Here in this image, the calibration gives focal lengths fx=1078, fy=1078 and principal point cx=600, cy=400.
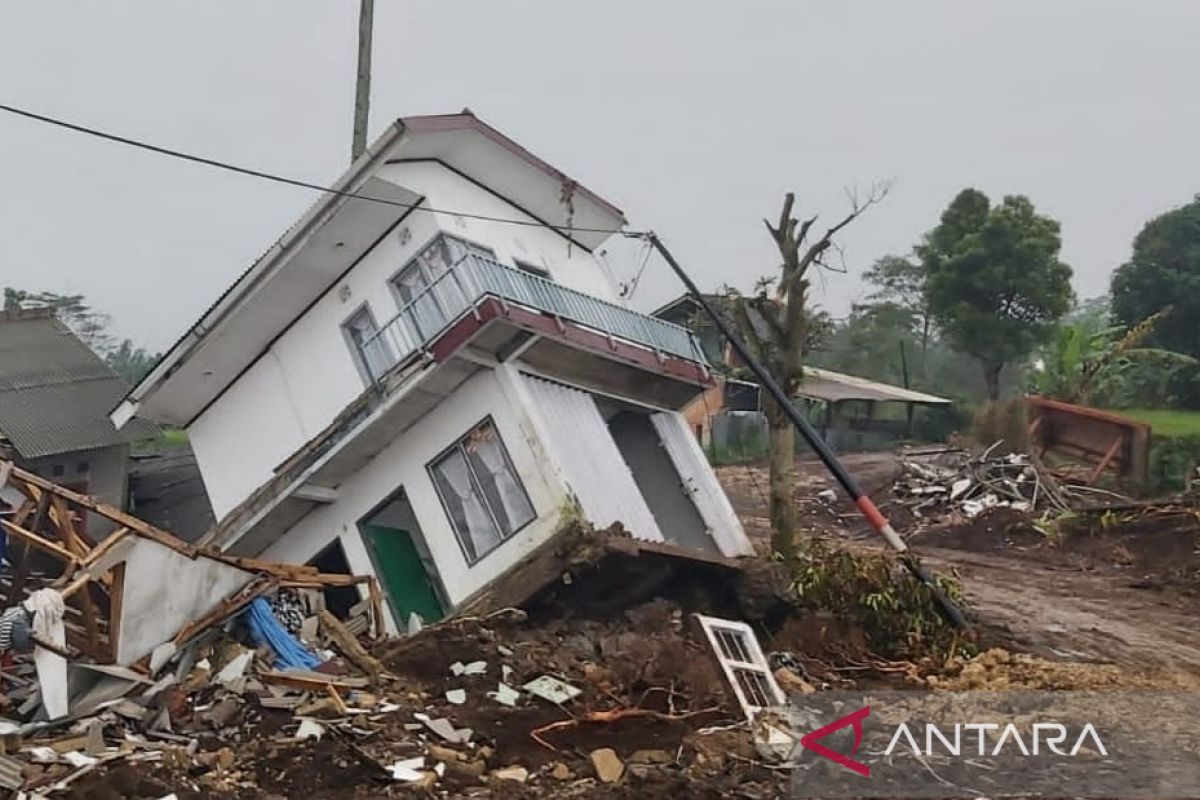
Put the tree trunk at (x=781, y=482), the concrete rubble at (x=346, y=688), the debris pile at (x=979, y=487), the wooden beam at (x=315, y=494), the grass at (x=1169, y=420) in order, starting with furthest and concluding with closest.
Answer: the grass at (x=1169, y=420)
the debris pile at (x=979, y=487)
the tree trunk at (x=781, y=482)
the wooden beam at (x=315, y=494)
the concrete rubble at (x=346, y=688)

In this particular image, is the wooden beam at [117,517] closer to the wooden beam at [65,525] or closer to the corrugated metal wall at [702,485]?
the wooden beam at [65,525]

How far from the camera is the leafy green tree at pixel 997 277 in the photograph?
1305 inches

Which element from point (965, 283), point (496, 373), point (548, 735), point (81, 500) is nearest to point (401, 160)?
point (496, 373)

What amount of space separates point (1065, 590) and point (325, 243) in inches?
455

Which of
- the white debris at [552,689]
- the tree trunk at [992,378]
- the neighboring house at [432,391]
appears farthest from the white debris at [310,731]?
the tree trunk at [992,378]

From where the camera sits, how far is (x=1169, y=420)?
30.1 m

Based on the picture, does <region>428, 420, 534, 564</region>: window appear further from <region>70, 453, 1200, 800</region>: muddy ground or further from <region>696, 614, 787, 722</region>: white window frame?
<region>696, 614, 787, 722</region>: white window frame

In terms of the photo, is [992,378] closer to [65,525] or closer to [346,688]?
[346,688]

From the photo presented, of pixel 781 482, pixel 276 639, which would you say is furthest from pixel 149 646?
pixel 781 482

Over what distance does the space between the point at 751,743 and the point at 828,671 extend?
2.81 metres

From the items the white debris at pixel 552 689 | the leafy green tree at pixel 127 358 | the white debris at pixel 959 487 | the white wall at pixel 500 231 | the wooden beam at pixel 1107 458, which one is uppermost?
the leafy green tree at pixel 127 358

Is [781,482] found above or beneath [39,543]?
beneath

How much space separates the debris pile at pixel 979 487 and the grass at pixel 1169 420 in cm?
363

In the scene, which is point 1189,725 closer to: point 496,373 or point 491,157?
point 496,373
